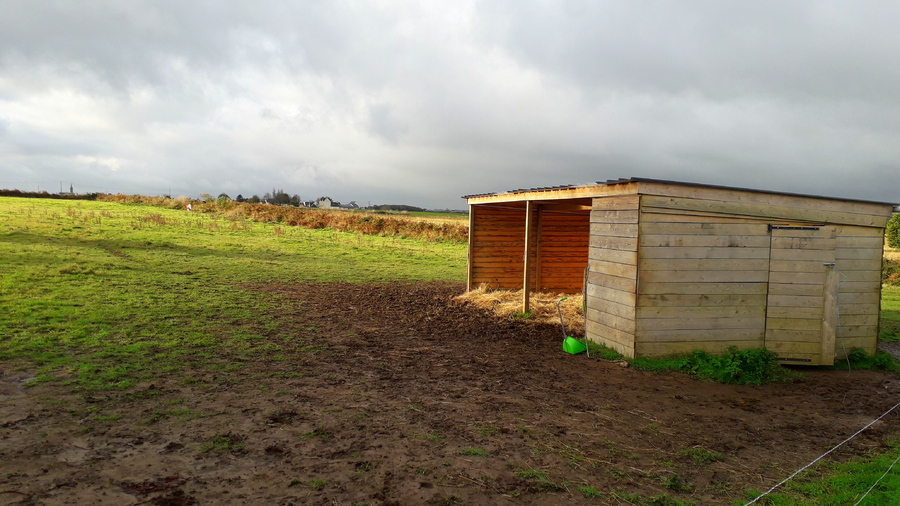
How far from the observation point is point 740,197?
8.30 m

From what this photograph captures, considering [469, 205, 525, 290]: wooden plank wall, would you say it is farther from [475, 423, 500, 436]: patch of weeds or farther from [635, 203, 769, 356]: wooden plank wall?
[475, 423, 500, 436]: patch of weeds

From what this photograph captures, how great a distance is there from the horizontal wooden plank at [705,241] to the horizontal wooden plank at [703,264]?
0.22 m

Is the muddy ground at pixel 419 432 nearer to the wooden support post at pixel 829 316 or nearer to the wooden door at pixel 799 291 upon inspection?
the wooden support post at pixel 829 316

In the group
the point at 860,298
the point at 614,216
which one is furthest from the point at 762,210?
the point at 860,298

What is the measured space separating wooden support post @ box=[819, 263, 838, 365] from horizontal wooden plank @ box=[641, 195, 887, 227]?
87 cm

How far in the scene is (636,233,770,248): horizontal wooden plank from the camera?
8.05 metres

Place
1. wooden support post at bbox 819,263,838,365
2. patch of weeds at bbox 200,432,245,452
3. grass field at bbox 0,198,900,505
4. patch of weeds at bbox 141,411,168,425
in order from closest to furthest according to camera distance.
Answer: patch of weeds at bbox 200,432,245,452
patch of weeds at bbox 141,411,168,425
grass field at bbox 0,198,900,505
wooden support post at bbox 819,263,838,365

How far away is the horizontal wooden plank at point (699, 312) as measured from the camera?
26.6 feet

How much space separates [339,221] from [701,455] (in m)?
32.0

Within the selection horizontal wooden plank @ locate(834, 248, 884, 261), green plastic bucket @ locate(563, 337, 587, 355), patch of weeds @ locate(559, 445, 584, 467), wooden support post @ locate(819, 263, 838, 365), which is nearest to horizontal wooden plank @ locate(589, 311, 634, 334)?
green plastic bucket @ locate(563, 337, 587, 355)

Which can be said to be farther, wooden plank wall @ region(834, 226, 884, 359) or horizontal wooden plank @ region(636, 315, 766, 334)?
wooden plank wall @ region(834, 226, 884, 359)

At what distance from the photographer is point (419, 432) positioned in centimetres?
524

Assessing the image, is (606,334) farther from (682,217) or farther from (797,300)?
(797,300)

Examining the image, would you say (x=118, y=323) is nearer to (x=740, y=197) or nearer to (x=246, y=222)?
(x=740, y=197)
